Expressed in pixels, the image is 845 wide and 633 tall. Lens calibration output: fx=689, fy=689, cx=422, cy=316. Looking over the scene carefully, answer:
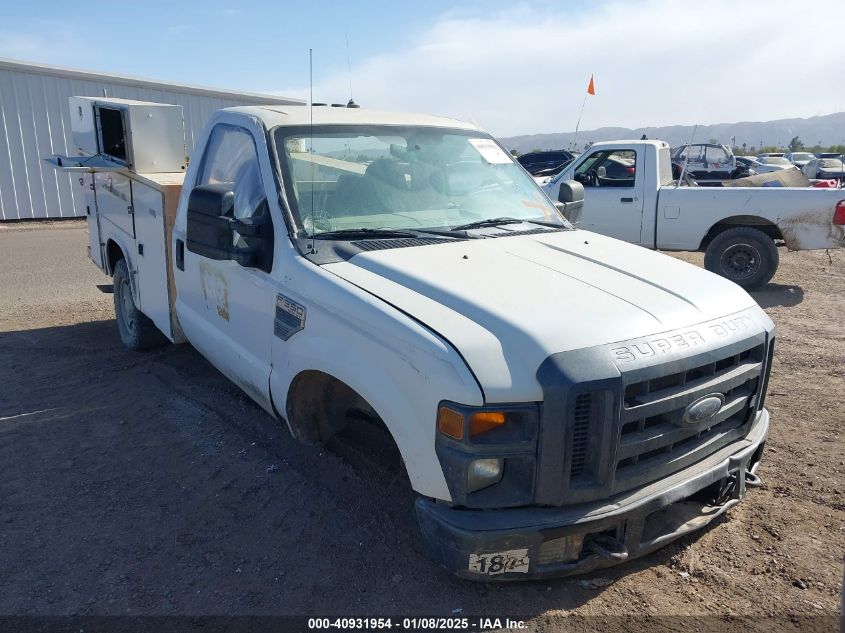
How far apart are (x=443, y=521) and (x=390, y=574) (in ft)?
2.24

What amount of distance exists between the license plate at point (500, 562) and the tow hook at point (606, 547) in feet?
0.95

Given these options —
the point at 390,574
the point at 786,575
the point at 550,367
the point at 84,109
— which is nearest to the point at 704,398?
the point at 550,367

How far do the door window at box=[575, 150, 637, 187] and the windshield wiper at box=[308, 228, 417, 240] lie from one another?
282 inches

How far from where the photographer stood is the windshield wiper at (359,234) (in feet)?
11.8

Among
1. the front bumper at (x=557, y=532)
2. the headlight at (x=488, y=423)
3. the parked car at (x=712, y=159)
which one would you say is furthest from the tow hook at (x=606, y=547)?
the parked car at (x=712, y=159)

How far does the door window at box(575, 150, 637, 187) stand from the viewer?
10.2 m

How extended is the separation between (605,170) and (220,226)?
26.3ft

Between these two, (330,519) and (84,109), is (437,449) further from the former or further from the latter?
(84,109)

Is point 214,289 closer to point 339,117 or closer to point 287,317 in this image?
point 287,317

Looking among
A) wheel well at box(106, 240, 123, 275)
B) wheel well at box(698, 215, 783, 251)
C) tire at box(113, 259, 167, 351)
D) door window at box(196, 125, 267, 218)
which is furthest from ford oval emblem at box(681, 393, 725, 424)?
wheel well at box(698, 215, 783, 251)

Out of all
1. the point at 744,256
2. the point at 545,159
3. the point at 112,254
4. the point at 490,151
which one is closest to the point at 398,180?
the point at 490,151

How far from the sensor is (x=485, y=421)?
8.39 ft

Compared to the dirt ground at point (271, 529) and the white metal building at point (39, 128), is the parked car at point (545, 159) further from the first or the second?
the dirt ground at point (271, 529)

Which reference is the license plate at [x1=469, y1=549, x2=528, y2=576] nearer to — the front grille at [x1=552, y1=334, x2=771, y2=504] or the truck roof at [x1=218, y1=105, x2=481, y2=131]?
the front grille at [x1=552, y1=334, x2=771, y2=504]
